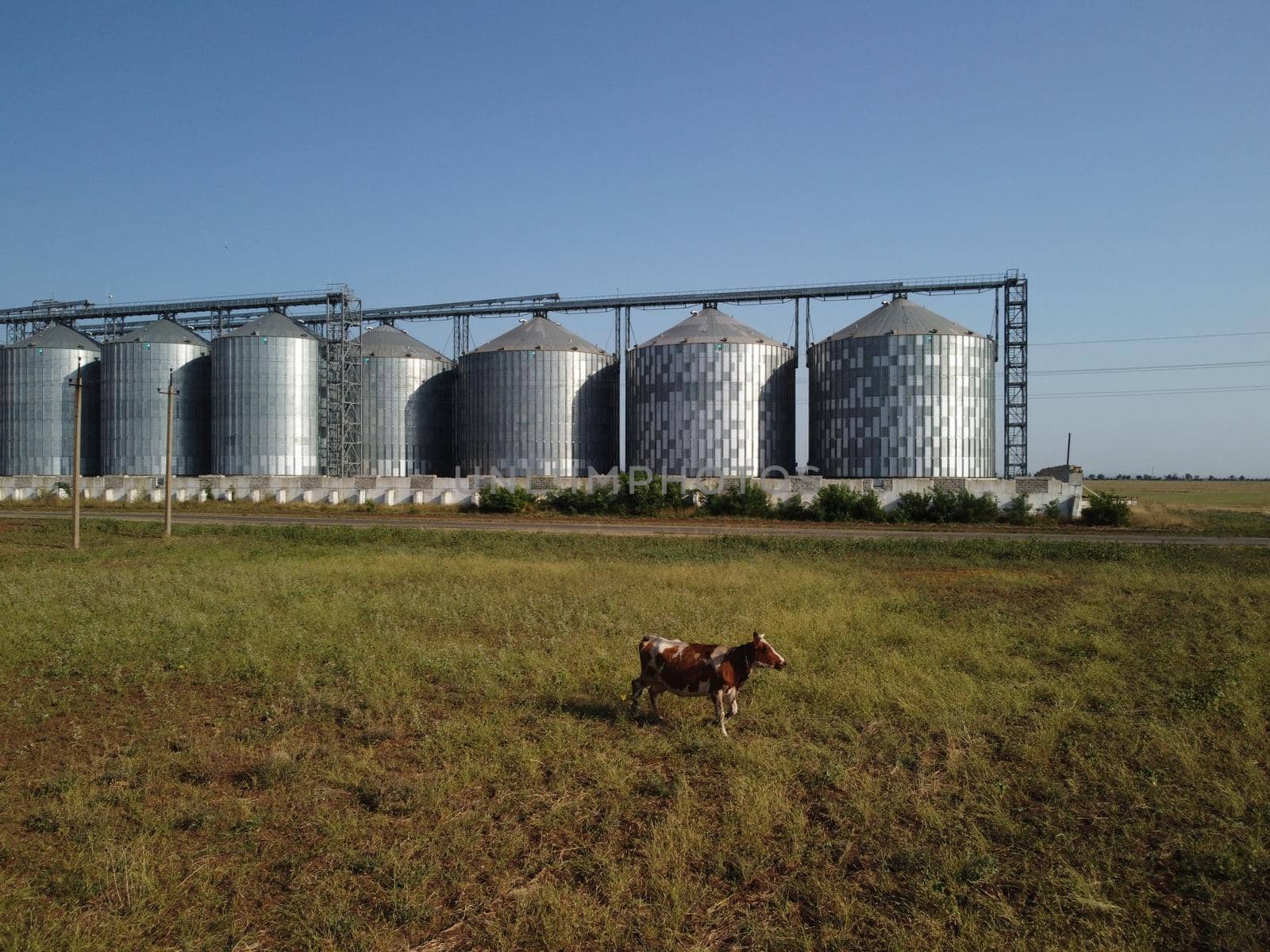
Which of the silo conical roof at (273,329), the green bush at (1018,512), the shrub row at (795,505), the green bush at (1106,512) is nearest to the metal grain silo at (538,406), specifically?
the silo conical roof at (273,329)

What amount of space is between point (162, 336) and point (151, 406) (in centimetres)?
674

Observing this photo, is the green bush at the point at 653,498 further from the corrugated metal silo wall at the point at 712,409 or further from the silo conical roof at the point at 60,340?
the silo conical roof at the point at 60,340

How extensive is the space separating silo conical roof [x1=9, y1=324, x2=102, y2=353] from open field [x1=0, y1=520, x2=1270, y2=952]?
7414 centimetres

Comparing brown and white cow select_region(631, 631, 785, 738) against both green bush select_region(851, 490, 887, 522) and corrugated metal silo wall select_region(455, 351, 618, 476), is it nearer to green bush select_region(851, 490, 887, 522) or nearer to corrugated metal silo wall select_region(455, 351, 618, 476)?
green bush select_region(851, 490, 887, 522)

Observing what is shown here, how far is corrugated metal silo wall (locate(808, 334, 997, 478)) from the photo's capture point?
61.2m

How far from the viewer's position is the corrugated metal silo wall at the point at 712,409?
64.8 m

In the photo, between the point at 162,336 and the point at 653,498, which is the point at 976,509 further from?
the point at 162,336

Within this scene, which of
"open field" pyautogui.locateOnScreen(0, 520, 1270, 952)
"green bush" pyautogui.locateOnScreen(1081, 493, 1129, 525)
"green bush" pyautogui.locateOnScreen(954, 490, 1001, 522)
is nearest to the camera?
"open field" pyautogui.locateOnScreen(0, 520, 1270, 952)

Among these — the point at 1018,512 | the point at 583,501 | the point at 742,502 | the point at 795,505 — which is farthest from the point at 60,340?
the point at 1018,512

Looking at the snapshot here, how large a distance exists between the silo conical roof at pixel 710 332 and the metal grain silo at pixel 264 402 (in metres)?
29.9

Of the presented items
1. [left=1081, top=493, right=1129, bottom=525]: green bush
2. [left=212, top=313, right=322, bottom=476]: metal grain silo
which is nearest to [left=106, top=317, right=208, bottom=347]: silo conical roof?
[left=212, top=313, right=322, bottom=476]: metal grain silo

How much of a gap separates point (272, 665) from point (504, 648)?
3.66 meters

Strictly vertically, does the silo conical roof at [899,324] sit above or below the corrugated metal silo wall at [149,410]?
above

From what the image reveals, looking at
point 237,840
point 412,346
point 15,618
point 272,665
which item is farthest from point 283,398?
point 237,840
